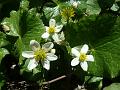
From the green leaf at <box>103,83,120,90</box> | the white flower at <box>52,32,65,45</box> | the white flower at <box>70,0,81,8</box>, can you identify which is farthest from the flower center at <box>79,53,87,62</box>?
the white flower at <box>70,0,81,8</box>

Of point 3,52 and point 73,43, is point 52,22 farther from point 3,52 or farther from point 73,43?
point 3,52

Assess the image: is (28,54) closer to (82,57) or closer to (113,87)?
(82,57)

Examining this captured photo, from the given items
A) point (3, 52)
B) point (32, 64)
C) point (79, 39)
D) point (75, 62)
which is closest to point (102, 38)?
point (79, 39)

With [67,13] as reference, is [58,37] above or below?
below

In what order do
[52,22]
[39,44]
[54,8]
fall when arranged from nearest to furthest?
[39,44] → [52,22] → [54,8]

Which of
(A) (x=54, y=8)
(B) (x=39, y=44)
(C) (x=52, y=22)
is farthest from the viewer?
(A) (x=54, y=8)

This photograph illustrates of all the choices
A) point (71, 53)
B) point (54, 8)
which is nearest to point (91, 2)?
point (54, 8)
